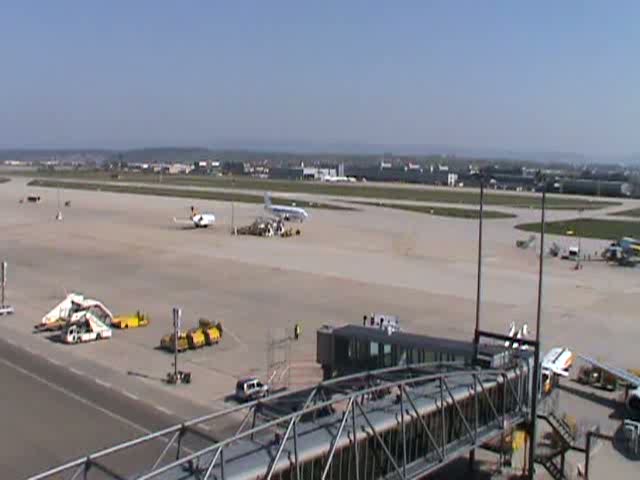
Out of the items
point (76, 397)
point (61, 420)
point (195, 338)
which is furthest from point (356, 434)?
point (195, 338)

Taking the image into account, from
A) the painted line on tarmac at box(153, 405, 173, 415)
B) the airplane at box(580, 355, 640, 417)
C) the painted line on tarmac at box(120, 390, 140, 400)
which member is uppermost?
the airplane at box(580, 355, 640, 417)

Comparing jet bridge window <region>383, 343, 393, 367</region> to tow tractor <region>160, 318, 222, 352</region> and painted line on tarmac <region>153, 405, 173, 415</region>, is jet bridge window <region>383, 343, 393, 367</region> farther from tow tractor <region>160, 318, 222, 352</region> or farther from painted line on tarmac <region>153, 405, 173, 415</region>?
tow tractor <region>160, 318, 222, 352</region>

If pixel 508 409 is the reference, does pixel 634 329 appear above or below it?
below

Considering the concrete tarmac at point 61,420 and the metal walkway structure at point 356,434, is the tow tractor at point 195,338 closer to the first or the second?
the concrete tarmac at point 61,420

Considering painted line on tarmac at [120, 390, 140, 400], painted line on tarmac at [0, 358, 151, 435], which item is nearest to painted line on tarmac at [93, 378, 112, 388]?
painted line on tarmac at [120, 390, 140, 400]

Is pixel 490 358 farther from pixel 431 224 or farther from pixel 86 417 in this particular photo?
pixel 431 224

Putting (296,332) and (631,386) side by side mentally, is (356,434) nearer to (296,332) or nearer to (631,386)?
(631,386)

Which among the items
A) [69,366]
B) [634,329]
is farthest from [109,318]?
[634,329]

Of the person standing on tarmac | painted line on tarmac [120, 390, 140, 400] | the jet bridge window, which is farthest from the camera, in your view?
the person standing on tarmac
